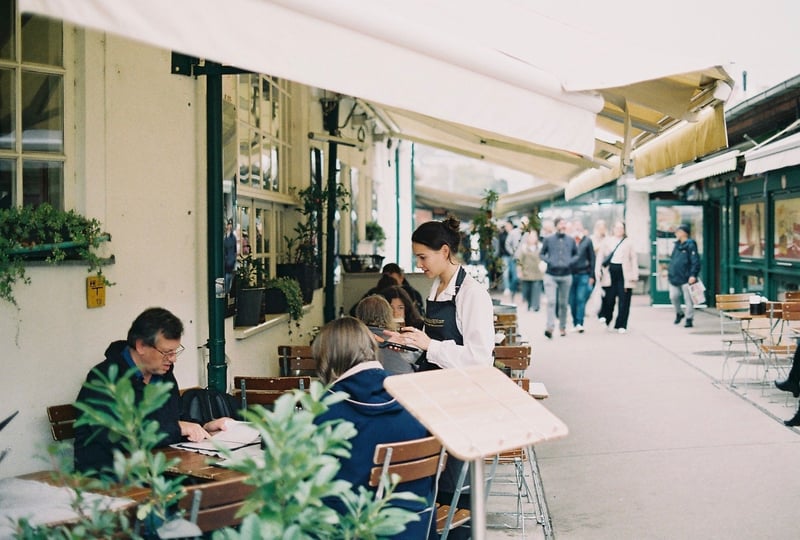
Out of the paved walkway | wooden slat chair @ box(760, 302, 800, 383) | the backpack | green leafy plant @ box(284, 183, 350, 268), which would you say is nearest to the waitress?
the backpack

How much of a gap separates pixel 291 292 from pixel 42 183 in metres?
3.30

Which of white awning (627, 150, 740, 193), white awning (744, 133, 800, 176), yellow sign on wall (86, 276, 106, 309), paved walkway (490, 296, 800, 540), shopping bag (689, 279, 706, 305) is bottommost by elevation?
paved walkway (490, 296, 800, 540)

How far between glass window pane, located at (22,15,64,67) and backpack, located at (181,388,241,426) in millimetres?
1767

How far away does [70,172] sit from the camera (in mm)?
4516

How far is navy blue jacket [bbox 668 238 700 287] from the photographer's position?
1535 centimetres

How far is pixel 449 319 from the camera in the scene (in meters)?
4.45

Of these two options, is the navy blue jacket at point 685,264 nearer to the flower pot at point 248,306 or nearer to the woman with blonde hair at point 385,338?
the flower pot at point 248,306

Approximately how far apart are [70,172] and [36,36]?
2.19 feet

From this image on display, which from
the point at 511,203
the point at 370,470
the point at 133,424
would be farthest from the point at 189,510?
the point at 511,203

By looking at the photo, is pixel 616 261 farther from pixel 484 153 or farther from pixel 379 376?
pixel 379 376

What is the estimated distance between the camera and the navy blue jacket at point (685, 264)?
50.4ft

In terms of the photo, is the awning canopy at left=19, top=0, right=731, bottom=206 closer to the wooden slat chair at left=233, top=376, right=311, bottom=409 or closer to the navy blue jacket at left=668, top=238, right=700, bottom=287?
the wooden slat chair at left=233, top=376, right=311, bottom=409

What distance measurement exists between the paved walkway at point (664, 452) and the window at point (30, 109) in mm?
3103

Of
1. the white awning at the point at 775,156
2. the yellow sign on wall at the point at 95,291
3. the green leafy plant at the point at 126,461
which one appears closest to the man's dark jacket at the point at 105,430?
the yellow sign on wall at the point at 95,291
